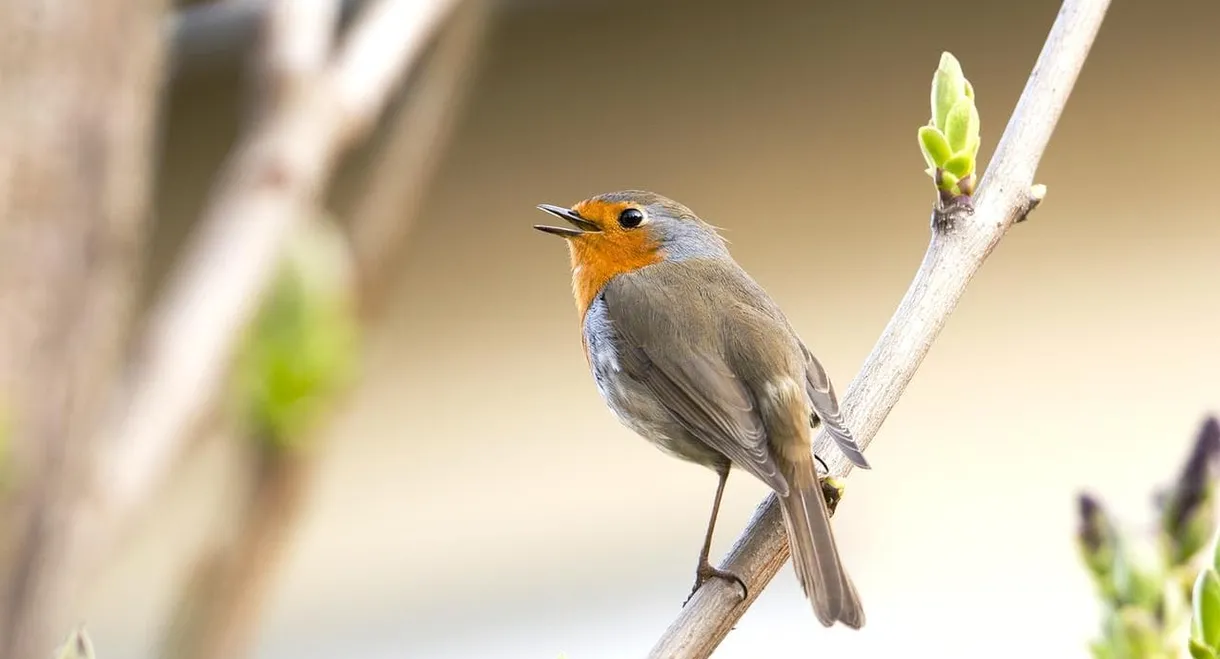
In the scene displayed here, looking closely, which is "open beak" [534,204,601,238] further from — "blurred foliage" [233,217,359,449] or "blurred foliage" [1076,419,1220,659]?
"blurred foliage" [1076,419,1220,659]

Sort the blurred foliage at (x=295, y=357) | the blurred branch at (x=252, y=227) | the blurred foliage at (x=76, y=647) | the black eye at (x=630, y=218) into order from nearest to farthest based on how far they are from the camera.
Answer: the blurred foliage at (x=76, y=647) → the blurred foliage at (x=295, y=357) → the blurred branch at (x=252, y=227) → the black eye at (x=630, y=218)

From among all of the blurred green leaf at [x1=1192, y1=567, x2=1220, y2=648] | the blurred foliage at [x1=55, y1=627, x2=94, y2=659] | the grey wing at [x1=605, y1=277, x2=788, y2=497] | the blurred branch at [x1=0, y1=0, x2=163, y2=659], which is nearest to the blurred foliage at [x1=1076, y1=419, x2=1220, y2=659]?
the blurred green leaf at [x1=1192, y1=567, x2=1220, y2=648]

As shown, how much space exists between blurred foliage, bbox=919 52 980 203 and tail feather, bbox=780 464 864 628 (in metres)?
0.33

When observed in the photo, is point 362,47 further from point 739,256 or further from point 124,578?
point 124,578

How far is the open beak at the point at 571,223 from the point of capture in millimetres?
1573

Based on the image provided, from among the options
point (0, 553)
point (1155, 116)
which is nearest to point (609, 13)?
point (1155, 116)

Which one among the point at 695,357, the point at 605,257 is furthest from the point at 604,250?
the point at 695,357

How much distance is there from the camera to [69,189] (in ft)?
5.55

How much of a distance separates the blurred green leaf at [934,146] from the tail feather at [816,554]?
1.10 feet

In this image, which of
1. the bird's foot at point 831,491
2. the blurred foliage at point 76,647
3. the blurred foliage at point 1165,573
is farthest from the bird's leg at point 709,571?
the blurred foliage at point 76,647

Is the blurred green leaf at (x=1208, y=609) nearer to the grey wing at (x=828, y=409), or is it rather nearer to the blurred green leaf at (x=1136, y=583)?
the blurred green leaf at (x=1136, y=583)

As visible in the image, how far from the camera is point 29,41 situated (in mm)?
1764

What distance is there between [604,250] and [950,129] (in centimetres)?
72

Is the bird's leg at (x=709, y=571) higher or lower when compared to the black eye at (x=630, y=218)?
lower
